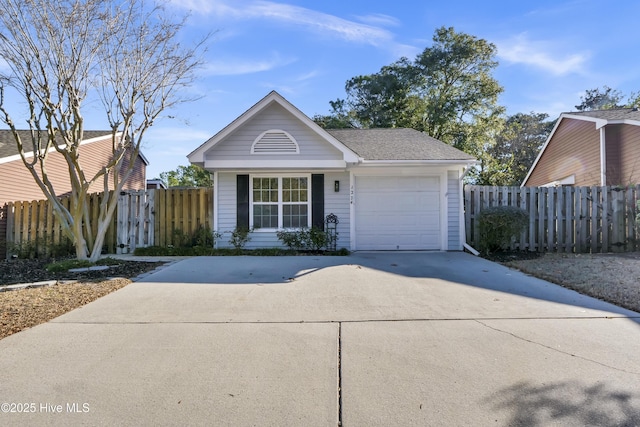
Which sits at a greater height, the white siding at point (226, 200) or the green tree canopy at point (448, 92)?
the green tree canopy at point (448, 92)

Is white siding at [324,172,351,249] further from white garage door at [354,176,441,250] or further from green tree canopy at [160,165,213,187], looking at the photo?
green tree canopy at [160,165,213,187]

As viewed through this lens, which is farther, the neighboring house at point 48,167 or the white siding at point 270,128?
the neighboring house at point 48,167

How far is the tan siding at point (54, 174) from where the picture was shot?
A: 11.7m

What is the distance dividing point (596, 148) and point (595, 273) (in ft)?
32.3

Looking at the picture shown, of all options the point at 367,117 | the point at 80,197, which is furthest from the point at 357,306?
the point at 367,117

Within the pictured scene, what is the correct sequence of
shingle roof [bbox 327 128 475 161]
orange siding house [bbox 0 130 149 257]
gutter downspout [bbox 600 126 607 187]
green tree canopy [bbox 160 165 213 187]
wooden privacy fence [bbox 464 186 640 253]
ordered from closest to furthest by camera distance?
wooden privacy fence [bbox 464 186 640 253]
shingle roof [bbox 327 128 475 161]
orange siding house [bbox 0 130 149 257]
gutter downspout [bbox 600 126 607 187]
green tree canopy [bbox 160 165 213 187]

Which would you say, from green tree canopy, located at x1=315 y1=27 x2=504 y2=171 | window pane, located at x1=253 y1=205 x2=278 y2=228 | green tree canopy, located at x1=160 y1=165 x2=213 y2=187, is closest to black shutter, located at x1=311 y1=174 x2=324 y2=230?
window pane, located at x1=253 y1=205 x2=278 y2=228

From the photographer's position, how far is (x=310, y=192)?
33.7ft

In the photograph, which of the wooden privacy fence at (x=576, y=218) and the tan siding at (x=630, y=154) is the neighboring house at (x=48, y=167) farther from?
the tan siding at (x=630, y=154)

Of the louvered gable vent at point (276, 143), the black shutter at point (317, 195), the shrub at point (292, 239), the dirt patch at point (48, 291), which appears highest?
the louvered gable vent at point (276, 143)

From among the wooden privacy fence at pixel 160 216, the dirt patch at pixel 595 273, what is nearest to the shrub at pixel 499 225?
the dirt patch at pixel 595 273

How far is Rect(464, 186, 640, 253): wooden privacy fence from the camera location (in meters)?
9.70

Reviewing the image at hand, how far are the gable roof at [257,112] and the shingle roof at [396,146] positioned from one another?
33.0 inches

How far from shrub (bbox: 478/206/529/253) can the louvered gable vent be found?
5.35 meters
